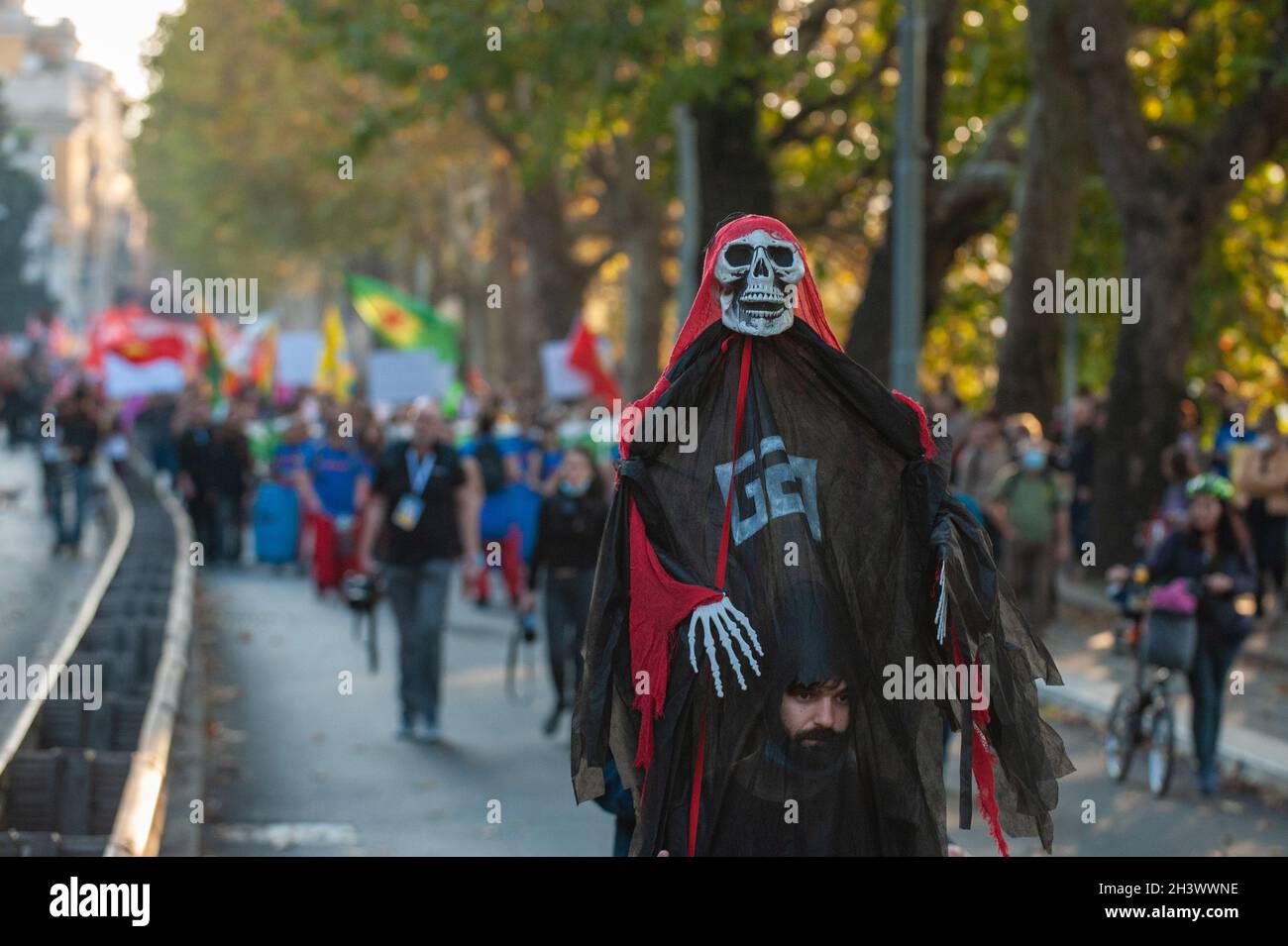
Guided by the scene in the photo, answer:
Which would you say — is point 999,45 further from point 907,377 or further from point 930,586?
point 930,586

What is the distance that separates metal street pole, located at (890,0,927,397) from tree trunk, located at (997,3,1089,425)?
5877 millimetres

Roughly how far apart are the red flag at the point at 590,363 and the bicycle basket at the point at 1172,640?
55.3 feet

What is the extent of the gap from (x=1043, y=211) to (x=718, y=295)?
681 inches

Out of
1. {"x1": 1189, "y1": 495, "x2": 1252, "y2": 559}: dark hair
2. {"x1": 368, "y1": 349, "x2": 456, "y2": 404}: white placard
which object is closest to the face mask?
{"x1": 1189, "y1": 495, "x2": 1252, "y2": 559}: dark hair

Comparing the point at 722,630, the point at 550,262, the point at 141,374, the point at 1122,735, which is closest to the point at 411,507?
the point at 1122,735

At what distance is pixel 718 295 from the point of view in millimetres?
5688

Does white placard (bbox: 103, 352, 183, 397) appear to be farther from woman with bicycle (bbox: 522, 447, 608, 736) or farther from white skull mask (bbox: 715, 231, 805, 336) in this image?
white skull mask (bbox: 715, 231, 805, 336)

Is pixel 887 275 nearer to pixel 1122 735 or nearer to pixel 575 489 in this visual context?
pixel 575 489

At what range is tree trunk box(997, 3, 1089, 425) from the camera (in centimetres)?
2183

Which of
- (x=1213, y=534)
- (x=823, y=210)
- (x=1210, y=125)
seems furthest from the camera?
(x=823, y=210)

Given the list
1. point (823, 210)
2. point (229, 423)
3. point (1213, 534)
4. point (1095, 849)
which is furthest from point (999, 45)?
point (1095, 849)

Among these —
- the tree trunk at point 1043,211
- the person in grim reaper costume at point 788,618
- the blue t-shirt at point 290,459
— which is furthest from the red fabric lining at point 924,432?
the blue t-shirt at point 290,459
